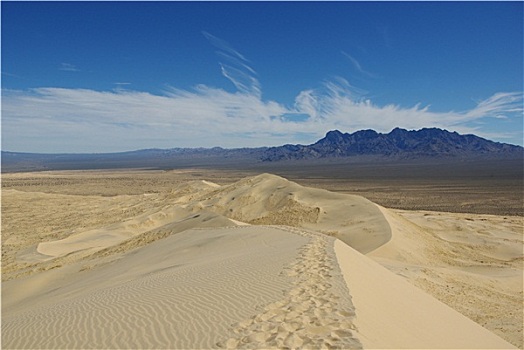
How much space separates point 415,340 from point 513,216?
24.9m

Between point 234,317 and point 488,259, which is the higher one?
point 234,317

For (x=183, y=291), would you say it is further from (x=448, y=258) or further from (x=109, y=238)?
(x=109, y=238)

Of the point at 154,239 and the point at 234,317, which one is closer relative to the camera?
the point at 234,317

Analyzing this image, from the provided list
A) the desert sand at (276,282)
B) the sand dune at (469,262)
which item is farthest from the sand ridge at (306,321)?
the sand dune at (469,262)

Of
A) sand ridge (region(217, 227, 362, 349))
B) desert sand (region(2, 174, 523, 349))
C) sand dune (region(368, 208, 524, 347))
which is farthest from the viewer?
sand dune (region(368, 208, 524, 347))

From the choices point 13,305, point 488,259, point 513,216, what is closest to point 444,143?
point 513,216

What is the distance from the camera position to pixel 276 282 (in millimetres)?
7066

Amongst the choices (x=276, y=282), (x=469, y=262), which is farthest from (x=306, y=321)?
(x=469, y=262)

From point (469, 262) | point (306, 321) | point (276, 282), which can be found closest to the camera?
point (306, 321)

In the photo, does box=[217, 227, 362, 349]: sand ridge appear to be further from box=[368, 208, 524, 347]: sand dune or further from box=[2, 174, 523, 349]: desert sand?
box=[368, 208, 524, 347]: sand dune

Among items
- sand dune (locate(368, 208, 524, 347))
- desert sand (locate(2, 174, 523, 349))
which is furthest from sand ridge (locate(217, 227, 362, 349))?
sand dune (locate(368, 208, 524, 347))

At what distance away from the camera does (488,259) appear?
1579 cm

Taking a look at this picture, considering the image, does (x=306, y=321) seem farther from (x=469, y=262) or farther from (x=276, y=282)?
(x=469, y=262)

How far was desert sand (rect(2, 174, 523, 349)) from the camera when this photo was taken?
5.02 m
